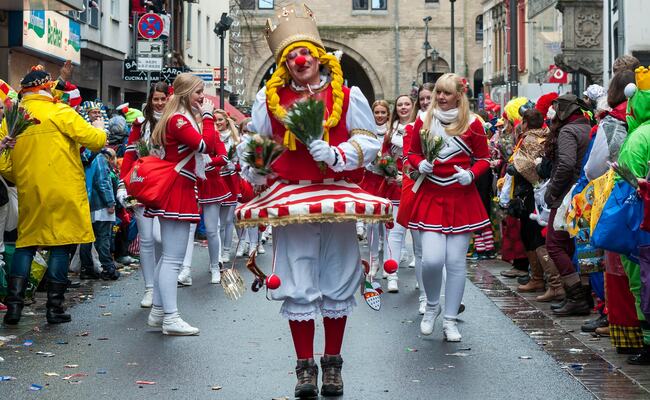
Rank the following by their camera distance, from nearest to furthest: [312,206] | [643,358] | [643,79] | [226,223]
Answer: [312,206] → [643,79] → [643,358] → [226,223]

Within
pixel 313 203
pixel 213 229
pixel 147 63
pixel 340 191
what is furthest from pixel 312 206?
pixel 147 63

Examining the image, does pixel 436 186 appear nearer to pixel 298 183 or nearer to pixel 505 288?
pixel 298 183

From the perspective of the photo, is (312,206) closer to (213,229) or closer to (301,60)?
(301,60)

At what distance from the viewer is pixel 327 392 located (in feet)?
23.5

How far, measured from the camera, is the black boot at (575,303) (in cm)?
1076

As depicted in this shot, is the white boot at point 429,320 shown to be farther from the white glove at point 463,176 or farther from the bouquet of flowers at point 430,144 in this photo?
the bouquet of flowers at point 430,144

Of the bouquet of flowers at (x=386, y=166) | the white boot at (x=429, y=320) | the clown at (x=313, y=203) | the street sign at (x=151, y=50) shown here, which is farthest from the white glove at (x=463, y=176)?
the street sign at (x=151, y=50)

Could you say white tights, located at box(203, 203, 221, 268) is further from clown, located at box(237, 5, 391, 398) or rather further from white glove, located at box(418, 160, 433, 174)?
clown, located at box(237, 5, 391, 398)

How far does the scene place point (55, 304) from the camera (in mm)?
10211

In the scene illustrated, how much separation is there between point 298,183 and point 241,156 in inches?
14.2

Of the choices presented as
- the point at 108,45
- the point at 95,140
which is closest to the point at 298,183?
the point at 95,140

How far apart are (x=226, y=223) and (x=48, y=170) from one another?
20.0 feet

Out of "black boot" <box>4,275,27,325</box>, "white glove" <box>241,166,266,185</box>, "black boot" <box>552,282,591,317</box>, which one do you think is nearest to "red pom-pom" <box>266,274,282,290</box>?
"white glove" <box>241,166,266,185</box>

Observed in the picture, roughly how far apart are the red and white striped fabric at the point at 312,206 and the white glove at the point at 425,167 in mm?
1950
